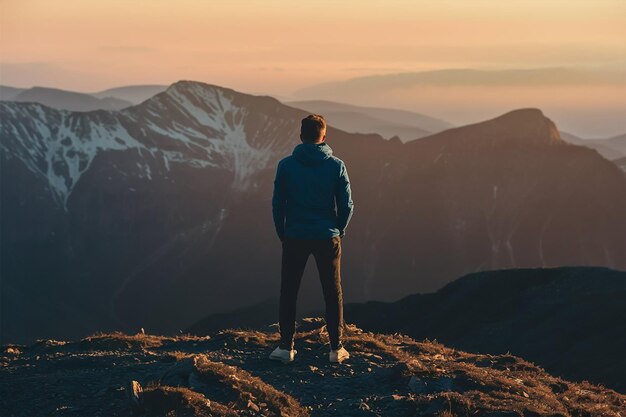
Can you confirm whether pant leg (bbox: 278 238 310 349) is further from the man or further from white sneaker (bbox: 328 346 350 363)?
white sneaker (bbox: 328 346 350 363)

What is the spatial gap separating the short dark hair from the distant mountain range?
2307cm

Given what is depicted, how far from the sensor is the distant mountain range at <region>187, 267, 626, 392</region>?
46.6 meters

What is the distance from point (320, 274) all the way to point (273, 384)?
2.37 m

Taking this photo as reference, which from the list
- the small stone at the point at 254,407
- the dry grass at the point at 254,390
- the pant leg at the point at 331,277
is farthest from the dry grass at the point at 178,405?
the pant leg at the point at 331,277

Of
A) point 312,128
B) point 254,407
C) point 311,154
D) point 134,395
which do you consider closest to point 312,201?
point 311,154

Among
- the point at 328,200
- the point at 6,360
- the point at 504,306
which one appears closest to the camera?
the point at 328,200

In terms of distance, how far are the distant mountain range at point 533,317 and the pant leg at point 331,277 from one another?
68.6 feet

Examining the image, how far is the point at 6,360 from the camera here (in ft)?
61.9

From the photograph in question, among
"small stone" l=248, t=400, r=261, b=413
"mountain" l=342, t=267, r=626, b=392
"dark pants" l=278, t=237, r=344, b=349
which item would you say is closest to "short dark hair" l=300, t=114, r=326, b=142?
"dark pants" l=278, t=237, r=344, b=349

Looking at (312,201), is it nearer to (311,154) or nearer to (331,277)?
(311,154)

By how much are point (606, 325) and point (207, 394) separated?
141 ft

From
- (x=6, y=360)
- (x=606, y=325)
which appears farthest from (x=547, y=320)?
(x=6, y=360)

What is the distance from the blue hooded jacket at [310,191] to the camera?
16078 mm

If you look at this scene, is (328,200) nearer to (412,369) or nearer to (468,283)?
(412,369)
